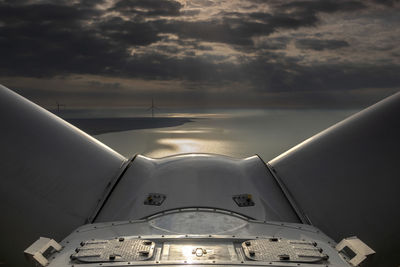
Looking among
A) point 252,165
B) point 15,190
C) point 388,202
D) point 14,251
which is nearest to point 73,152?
point 15,190

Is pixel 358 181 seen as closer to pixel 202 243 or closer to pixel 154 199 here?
pixel 154 199

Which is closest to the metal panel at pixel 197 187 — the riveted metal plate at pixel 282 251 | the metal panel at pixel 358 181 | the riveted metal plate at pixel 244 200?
the riveted metal plate at pixel 244 200

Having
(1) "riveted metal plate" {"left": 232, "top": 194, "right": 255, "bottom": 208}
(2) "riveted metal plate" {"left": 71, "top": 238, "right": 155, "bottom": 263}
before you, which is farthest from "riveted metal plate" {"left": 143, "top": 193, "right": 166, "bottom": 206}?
(2) "riveted metal plate" {"left": 71, "top": 238, "right": 155, "bottom": 263}

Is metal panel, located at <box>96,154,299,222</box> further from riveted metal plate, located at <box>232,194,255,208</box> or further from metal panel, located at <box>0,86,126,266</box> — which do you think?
metal panel, located at <box>0,86,126,266</box>

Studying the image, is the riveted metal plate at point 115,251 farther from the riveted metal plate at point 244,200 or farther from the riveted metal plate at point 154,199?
the riveted metal plate at point 244,200

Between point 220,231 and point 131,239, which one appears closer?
point 131,239

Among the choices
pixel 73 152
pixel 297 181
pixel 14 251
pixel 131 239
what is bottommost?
pixel 131 239

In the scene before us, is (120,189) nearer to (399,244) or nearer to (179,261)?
(179,261)
